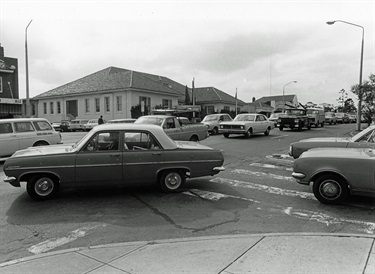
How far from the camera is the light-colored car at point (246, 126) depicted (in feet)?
64.1

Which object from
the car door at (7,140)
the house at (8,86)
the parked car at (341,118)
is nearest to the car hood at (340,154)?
the car door at (7,140)

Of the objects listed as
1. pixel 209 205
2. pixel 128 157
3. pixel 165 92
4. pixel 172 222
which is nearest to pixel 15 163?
pixel 128 157

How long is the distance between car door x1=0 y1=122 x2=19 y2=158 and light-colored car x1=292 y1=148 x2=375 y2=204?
985 cm

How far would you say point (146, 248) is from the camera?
407 cm

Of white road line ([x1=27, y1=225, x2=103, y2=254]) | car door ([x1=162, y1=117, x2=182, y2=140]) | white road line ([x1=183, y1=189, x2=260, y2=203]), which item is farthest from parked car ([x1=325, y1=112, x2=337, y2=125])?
white road line ([x1=27, y1=225, x2=103, y2=254])

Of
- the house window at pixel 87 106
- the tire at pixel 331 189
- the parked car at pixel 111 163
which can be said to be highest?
the house window at pixel 87 106

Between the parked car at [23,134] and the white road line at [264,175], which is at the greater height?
the parked car at [23,134]

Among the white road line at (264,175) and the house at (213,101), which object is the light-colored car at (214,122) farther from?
the house at (213,101)

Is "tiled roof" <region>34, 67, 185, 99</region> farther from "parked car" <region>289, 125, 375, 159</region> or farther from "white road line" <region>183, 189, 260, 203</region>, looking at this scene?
"white road line" <region>183, 189, 260, 203</region>

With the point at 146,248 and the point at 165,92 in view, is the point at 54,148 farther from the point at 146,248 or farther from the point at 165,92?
the point at 165,92

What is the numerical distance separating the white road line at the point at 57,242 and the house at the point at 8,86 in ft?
106

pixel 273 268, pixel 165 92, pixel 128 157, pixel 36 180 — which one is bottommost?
pixel 273 268

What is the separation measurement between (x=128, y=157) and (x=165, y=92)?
3557 cm

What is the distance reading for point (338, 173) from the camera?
19.1 feet
